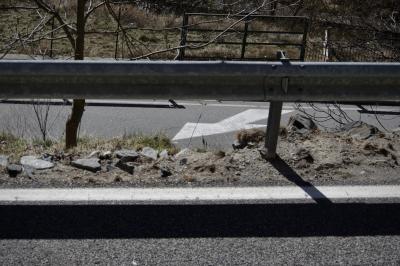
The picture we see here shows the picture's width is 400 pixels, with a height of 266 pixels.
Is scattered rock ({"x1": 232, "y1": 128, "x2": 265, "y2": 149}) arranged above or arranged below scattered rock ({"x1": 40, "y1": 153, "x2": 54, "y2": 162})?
above

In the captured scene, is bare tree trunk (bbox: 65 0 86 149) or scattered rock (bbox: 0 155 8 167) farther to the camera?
bare tree trunk (bbox: 65 0 86 149)

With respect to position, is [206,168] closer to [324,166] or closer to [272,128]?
[272,128]

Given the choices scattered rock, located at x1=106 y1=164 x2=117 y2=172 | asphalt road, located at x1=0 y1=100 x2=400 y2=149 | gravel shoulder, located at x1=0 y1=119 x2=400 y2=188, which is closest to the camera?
gravel shoulder, located at x1=0 y1=119 x2=400 y2=188

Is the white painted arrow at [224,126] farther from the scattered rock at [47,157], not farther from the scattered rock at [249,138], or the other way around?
the scattered rock at [47,157]

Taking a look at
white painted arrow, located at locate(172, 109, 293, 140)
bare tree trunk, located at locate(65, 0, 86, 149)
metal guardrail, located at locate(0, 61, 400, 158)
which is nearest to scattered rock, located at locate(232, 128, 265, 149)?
metal guardrail, located at locate(0, 61, 400, 158)

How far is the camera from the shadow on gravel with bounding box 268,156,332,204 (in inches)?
141

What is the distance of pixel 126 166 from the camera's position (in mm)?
4012

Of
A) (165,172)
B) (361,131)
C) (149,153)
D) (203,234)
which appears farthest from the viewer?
(361,131)

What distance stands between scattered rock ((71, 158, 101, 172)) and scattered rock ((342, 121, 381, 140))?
7.60 feet

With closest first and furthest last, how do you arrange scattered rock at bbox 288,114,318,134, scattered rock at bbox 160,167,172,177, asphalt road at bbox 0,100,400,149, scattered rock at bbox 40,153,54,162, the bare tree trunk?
1. scattered rock at bbox 160,167,172,177
2. scattered rock at bbox 40,153,54,162
3. scattered rock at bbox 288,114,318,134
4. the bare tree trunk
5. asphalt road at bbox 0,100,400,149

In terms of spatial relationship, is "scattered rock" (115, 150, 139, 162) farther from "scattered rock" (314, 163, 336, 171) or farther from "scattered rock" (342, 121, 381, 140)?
"scattered rock" (342, 121, 381, 140)

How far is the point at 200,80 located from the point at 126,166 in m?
0.81

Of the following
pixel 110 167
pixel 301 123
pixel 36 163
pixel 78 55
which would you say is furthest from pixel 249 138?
pixel 78 55

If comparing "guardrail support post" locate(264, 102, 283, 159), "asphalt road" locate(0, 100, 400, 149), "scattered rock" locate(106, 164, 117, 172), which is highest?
"guardrail support post" locate(264, 102, 283, 159)
